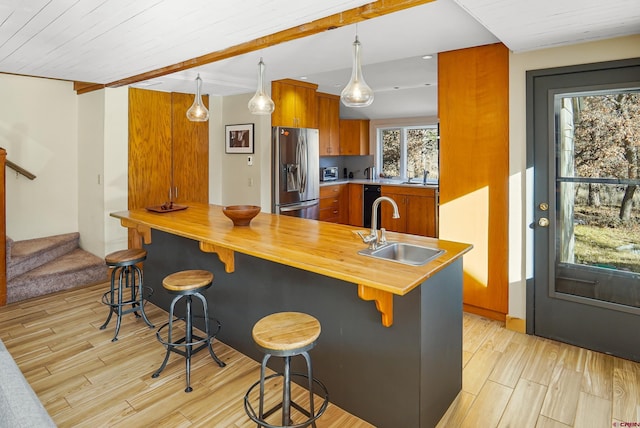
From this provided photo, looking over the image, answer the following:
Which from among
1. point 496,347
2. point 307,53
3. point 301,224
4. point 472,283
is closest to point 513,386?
point 496,347

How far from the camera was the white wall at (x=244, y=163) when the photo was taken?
5.13 meters

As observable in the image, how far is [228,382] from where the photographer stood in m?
2.54

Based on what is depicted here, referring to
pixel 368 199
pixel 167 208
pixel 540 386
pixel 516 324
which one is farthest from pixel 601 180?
pixel 368 199

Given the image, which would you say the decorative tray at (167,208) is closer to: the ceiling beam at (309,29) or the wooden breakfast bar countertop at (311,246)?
the wooden breakfast bar countertop at (311,246)

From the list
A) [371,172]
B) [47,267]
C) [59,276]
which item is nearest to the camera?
[59,276]

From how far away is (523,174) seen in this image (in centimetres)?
311

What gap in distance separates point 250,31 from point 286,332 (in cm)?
192

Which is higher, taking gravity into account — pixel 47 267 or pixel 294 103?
pixel 294 103

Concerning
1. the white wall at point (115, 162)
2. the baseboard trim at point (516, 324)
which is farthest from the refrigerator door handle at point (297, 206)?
the baseboard trim at point (516, 324)

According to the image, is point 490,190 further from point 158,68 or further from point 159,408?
point 158,68

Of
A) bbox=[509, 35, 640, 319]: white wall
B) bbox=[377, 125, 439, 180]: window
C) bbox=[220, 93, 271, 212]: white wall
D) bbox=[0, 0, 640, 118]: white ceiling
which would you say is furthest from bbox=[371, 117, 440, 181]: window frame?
bbox=[509, 35, 640, 319]: white wall

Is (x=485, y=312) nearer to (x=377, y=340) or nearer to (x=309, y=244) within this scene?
(x=377, y=340)

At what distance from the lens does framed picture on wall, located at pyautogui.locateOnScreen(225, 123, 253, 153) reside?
206 inches

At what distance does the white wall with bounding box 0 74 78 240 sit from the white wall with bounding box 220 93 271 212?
1.81m
